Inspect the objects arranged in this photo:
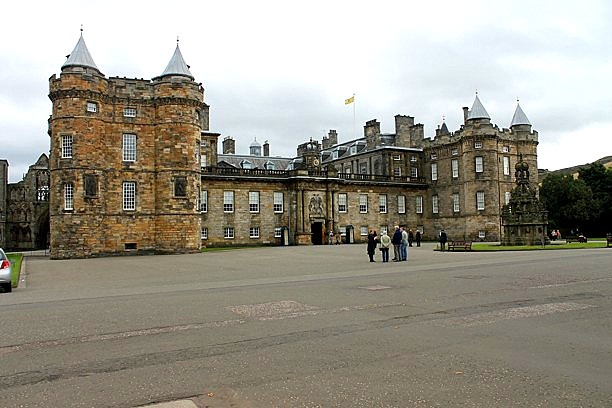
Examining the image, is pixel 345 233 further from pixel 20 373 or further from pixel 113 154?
pixel 20 373

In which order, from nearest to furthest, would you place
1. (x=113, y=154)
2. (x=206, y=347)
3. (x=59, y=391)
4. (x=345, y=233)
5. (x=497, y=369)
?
(x=59, y=391)
(x=497, y=369)
(x=206, y=347)
(x=113, y=154)
(x=345, y=233)

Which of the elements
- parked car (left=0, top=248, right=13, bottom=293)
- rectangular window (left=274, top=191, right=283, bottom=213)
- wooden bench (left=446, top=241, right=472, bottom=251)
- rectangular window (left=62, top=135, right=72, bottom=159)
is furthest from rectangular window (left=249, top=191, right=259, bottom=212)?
parked car (left=0, top=248, right=13, bottom=293)

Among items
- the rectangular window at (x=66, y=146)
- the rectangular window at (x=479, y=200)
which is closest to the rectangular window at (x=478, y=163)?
the rectangular window at (x=479, y=200)

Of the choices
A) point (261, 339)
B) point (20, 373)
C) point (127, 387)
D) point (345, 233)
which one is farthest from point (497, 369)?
point (345, 233)

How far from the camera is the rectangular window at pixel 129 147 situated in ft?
135

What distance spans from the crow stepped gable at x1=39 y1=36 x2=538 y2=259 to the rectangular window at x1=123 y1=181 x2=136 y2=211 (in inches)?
→ 3.0

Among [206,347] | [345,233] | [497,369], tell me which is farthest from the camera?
[345,233]

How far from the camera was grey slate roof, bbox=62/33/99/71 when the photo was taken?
3900cm

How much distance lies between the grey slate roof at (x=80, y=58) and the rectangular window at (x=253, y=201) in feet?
62.7

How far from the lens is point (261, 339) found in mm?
8219

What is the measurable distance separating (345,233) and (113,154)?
2686cm

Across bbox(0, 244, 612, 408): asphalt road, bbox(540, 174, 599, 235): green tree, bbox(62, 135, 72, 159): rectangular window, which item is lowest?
bbox(0, 244, 612, 408): asphalt road

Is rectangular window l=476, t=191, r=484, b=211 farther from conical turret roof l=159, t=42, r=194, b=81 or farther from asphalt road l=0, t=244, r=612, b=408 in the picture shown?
asphalt road l=0, t=244, r=612, b=408

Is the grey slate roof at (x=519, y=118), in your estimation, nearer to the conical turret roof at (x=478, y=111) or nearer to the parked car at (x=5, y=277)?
the conical turret roof at (x=478, y=111)
